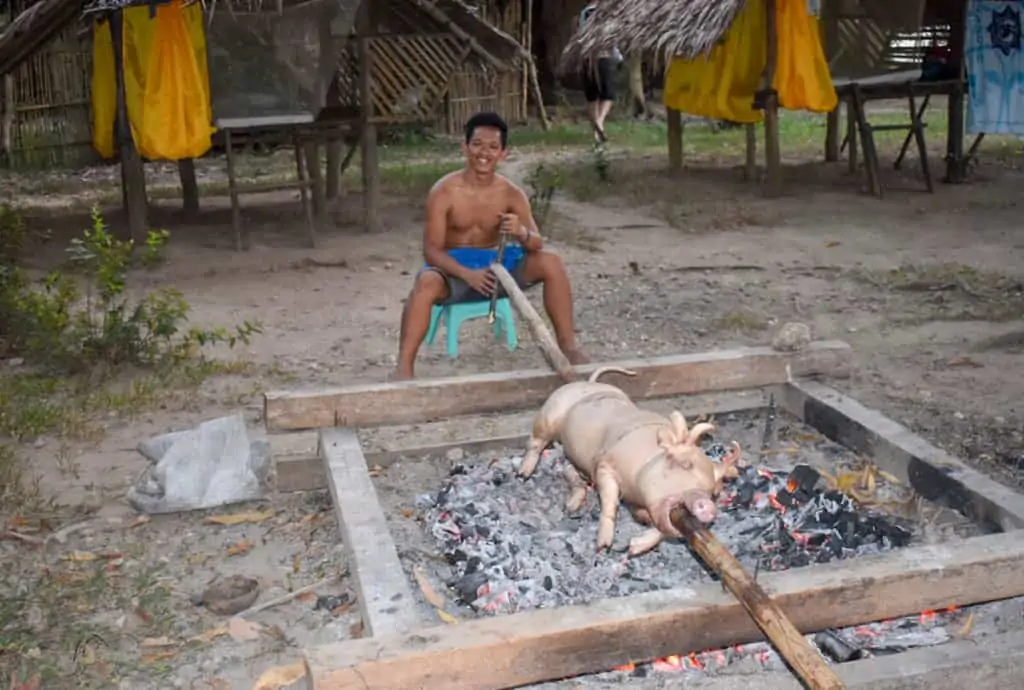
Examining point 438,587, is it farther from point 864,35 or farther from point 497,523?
point 864,35

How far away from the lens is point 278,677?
2570mm

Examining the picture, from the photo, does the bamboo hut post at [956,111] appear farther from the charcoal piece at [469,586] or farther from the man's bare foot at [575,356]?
the charcoal piece at [469,586]

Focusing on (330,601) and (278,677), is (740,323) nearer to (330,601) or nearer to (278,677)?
(330,601)

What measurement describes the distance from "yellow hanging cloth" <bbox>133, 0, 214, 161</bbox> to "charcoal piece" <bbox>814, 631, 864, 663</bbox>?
18.6ft

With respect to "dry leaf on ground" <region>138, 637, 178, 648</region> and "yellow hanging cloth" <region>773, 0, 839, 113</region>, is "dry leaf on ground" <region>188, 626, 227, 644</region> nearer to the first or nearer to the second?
"dry leaf on ground" <region>138, 637, 178, 648</region>

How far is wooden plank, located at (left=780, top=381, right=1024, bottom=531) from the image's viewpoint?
2.94 m

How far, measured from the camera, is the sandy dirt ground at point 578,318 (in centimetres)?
296

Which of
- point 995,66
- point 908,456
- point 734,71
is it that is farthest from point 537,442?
point 995,66

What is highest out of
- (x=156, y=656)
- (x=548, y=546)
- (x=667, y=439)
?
(x=667, y=439)

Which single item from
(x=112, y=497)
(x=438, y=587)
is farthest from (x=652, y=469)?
(x=112, y=497)

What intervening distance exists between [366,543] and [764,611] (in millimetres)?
1038

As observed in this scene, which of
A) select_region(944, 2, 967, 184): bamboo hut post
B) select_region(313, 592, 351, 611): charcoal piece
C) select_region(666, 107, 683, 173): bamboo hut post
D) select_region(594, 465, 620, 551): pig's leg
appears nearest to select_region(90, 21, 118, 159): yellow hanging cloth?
select_region(666, 107, 683, 173): bamboo hut post

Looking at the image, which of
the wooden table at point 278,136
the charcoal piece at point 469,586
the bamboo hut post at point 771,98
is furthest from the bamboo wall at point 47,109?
the charcoal piece at point 469,586

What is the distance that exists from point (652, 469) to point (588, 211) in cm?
680
